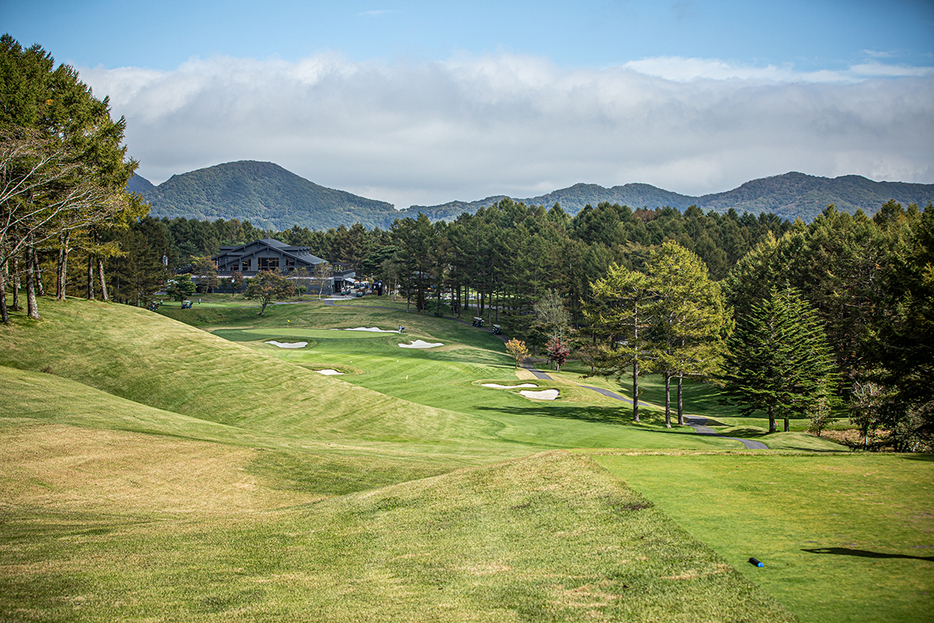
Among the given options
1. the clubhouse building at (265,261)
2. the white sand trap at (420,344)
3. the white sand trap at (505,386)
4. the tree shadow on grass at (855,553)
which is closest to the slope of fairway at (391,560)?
the tree shadow on grass at (855,553)

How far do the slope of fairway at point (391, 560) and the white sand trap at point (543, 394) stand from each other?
2930cm

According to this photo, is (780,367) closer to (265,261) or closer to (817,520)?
(817,520)

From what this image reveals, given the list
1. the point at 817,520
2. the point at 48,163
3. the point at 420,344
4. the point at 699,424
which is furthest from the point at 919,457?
the point at 420,344

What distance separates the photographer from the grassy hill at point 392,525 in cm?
746

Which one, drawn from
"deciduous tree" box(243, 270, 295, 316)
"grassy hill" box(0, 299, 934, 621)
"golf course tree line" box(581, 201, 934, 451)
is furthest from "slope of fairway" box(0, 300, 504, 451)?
"deciduous tree" box(243, 270, 295, 316)

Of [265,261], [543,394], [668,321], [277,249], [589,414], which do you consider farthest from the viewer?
[265,261]

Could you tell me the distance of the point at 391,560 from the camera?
9.55 metres

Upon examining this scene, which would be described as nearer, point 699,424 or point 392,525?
point 392,525

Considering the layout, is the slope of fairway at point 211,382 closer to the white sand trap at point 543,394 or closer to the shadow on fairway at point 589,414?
the shadow on fairway at point 589,414

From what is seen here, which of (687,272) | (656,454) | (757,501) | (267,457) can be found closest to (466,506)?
(757,501)

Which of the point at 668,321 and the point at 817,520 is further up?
the point at 668,321

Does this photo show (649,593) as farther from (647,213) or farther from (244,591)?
(647,213)

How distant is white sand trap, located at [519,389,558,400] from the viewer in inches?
1679

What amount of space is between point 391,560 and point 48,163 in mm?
30598
